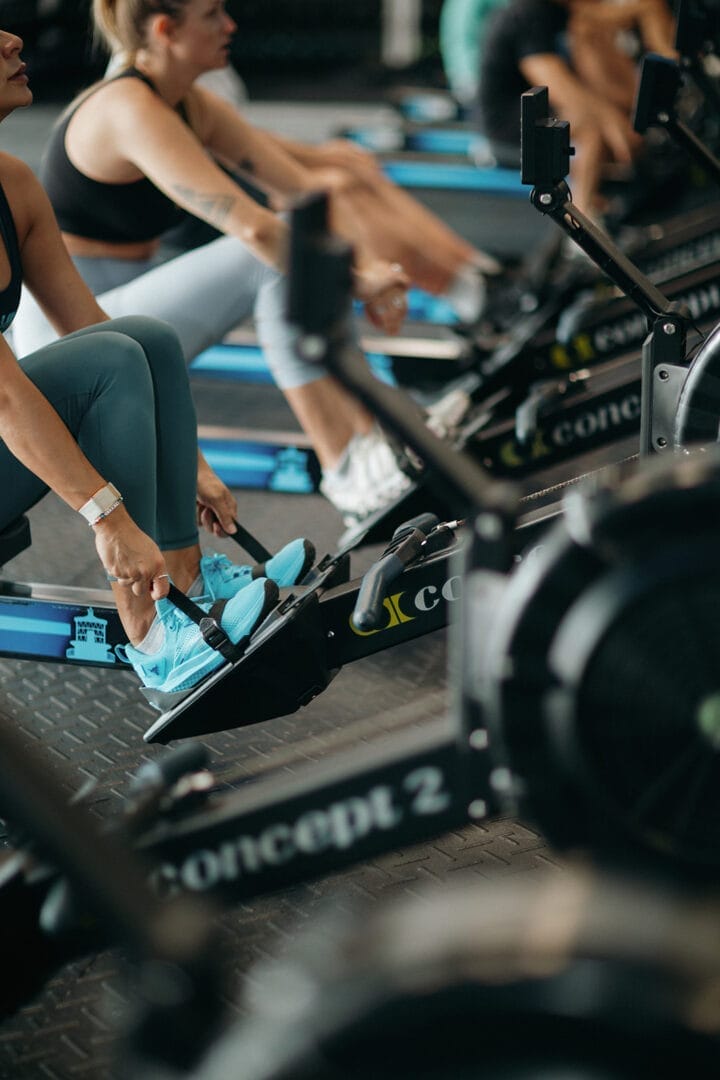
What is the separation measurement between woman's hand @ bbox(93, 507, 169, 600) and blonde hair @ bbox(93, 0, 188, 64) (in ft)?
3.79

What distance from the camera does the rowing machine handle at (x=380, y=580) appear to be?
5.92ft

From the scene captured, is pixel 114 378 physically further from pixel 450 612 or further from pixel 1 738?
pixel 1 738

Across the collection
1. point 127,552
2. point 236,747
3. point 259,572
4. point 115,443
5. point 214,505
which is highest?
point 115,443

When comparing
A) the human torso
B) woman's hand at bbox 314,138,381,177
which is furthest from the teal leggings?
the human torso

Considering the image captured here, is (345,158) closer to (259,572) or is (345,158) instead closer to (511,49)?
(511,49)

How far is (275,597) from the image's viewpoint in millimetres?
2082

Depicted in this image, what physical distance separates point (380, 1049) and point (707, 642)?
1.61 ft

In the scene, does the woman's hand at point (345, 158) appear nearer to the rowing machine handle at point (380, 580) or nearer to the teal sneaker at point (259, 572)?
the teal sneaker at point (259, 572)

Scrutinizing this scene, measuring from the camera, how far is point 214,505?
7.79ft

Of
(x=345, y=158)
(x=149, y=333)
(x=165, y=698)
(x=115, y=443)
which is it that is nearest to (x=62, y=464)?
(x=115, y=443)

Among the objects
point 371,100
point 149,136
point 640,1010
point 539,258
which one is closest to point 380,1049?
point 640,1010

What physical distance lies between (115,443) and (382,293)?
2.87 ft

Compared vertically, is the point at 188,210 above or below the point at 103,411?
above

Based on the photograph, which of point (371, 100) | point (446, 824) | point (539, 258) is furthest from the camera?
point (371, 100)
